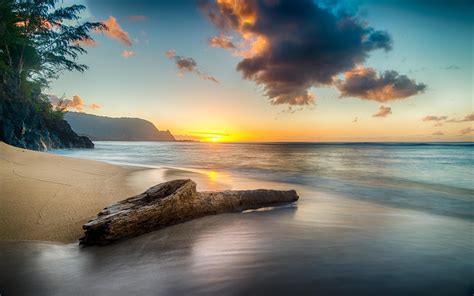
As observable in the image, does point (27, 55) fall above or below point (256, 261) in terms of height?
above

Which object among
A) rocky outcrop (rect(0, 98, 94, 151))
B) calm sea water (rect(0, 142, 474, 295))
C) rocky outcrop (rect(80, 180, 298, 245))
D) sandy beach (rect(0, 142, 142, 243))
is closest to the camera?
calm sea water (rect(0, 142, 474, 295))

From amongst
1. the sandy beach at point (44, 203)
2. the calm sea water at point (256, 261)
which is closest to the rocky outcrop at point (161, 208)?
the calm sea water at point (256, 261)


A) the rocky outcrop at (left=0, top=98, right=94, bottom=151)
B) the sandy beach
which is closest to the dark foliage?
the rocky outcrop at (left=0, top=98, right=94, bottom=151)

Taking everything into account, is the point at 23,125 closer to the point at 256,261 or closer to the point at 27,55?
the point at 27,55

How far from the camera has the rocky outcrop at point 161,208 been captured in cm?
336

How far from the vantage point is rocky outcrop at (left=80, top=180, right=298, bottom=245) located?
3.36 metres

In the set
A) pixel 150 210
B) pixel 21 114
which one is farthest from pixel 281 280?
pixel 21 114

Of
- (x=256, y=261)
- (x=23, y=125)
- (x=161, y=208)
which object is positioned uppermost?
(x=23, y=125)

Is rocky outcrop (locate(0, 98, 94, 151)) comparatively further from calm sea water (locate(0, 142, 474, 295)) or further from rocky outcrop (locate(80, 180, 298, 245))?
calm sea water (locate(0, 142, 474, 295))

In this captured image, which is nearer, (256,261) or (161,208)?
(256,261)

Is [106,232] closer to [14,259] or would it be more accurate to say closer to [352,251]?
[14,259]

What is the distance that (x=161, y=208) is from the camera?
391 cm

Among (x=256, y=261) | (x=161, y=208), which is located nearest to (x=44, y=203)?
(x=161, y=208)

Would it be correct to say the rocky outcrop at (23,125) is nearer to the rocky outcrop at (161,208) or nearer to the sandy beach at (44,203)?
the sandy beach at (44,203)
